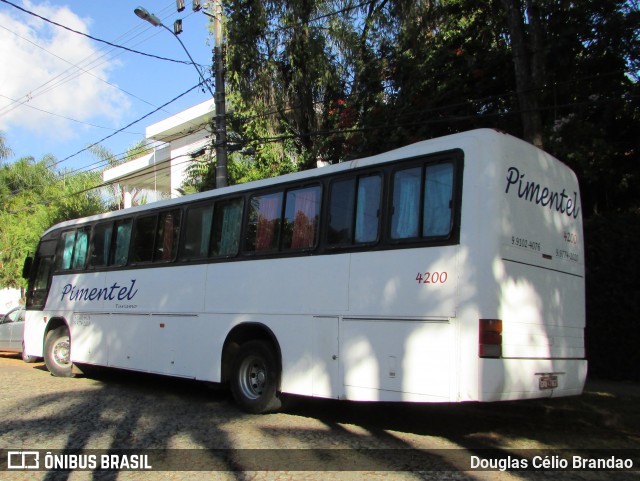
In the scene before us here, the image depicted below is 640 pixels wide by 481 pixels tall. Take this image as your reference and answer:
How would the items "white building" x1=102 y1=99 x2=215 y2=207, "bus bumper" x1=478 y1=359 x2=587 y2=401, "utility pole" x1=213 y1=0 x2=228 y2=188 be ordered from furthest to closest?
"white building" x1=102 y1=99 x2=215 y2=207
"utility pole" x1=213 y1=0 x2=228 y2=188
"bus bumper" x1=478 y1=359 x2=587 y2=401

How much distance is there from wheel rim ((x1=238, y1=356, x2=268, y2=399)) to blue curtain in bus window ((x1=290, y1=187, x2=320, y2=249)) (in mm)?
1725

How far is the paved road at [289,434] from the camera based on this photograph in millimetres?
5238

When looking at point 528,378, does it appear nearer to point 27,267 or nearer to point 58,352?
point 58,352

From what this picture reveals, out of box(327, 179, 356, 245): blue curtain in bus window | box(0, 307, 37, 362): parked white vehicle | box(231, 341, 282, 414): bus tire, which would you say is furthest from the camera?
box(0, 307, 37, 362): parked white vehicle

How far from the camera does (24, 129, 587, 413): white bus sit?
565 centimetres

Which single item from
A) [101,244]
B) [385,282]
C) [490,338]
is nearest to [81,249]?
[101,244]

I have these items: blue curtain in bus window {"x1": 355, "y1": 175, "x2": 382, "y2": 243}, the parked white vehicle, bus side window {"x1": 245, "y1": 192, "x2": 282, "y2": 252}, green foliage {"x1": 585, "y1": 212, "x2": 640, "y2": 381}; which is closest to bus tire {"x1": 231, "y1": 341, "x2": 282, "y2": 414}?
bus side window {"x1": 245, "y1": 192, "x2": 282, "y2": 252}

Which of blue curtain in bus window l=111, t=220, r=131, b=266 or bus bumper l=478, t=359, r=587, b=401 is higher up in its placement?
blue curtain in bus window l=111, t=220, r=131, b=266

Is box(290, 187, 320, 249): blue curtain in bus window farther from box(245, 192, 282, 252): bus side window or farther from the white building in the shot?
the white building

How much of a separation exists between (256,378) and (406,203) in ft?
11.0

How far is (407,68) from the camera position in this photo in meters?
14.9

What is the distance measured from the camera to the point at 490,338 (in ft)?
17.9

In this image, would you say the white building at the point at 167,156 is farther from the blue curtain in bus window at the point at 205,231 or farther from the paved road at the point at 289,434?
the paved road at the point at 289,434

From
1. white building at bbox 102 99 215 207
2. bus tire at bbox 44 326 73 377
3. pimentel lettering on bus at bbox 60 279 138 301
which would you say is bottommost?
bus tire at bbox 44 326 73 377
